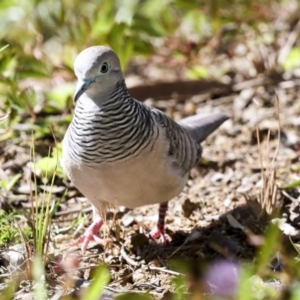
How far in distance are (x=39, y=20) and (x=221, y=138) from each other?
5.83 ft

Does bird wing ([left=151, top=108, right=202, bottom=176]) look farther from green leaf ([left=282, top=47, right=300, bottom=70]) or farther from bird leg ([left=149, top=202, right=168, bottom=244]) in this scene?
green leaf ([left=282, top=47, right=300, bottom=70])

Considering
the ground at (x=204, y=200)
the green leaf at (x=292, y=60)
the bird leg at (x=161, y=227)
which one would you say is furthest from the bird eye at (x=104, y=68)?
the green leaf at (x=292, y=60)

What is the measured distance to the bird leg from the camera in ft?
12.5

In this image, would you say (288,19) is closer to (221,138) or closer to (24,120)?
(221,138)

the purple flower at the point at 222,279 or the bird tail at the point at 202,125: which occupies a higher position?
the bird tail at the point at 202,125

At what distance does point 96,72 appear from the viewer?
323cm

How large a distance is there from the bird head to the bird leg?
840mm

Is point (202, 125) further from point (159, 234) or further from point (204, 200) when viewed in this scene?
point (159, 234)

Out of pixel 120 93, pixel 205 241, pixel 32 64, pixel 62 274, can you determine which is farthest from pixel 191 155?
pixel 32 64

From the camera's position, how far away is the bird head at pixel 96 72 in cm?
318

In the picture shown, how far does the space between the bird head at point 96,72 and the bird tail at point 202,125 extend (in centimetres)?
99

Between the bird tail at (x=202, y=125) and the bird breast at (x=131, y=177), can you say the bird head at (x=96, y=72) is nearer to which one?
the bird breast at (x=131, y=177)

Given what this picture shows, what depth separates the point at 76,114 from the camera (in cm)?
333

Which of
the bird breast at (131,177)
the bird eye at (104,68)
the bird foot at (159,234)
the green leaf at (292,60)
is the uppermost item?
the bird eye at (104,68)
